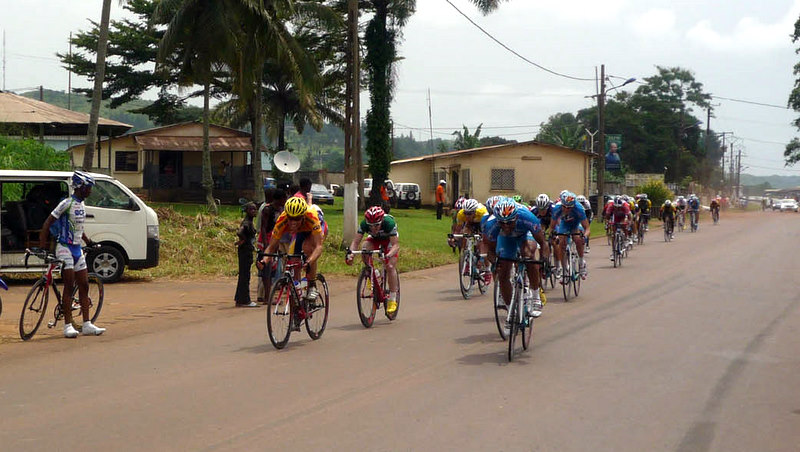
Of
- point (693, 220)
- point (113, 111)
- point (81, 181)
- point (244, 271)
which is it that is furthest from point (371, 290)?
point (113, 111)

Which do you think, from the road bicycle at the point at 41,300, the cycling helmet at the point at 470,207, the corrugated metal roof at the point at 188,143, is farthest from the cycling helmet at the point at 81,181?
the corrugated metal roof at the point at 188,143

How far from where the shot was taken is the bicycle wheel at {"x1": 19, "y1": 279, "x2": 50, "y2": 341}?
10852 mm

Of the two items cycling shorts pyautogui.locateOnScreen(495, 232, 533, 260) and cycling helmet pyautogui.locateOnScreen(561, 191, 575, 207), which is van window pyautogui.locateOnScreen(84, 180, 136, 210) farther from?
cycling shorts pyautogui.locateOnScreen(495, 232, 533, 260)

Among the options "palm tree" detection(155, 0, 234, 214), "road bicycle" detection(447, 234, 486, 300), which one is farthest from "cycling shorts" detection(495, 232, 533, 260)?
"palm tree" detection(155, 0, 234, 214)

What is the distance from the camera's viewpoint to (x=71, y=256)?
10766mm

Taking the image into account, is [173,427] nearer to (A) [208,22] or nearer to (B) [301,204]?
(B) [301,204]

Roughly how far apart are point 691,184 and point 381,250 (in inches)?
3027

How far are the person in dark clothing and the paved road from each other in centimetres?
53

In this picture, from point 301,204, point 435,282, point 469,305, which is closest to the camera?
point 301,204

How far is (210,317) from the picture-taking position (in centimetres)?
1318

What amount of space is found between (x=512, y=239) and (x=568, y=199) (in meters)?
5.04

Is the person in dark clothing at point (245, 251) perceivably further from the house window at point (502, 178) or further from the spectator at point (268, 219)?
the house window at point (502, 178)

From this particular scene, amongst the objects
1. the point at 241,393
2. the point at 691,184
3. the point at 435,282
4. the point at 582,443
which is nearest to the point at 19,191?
the point at 435,282

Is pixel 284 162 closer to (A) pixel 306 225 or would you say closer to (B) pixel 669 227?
(B) pixel 669 227
